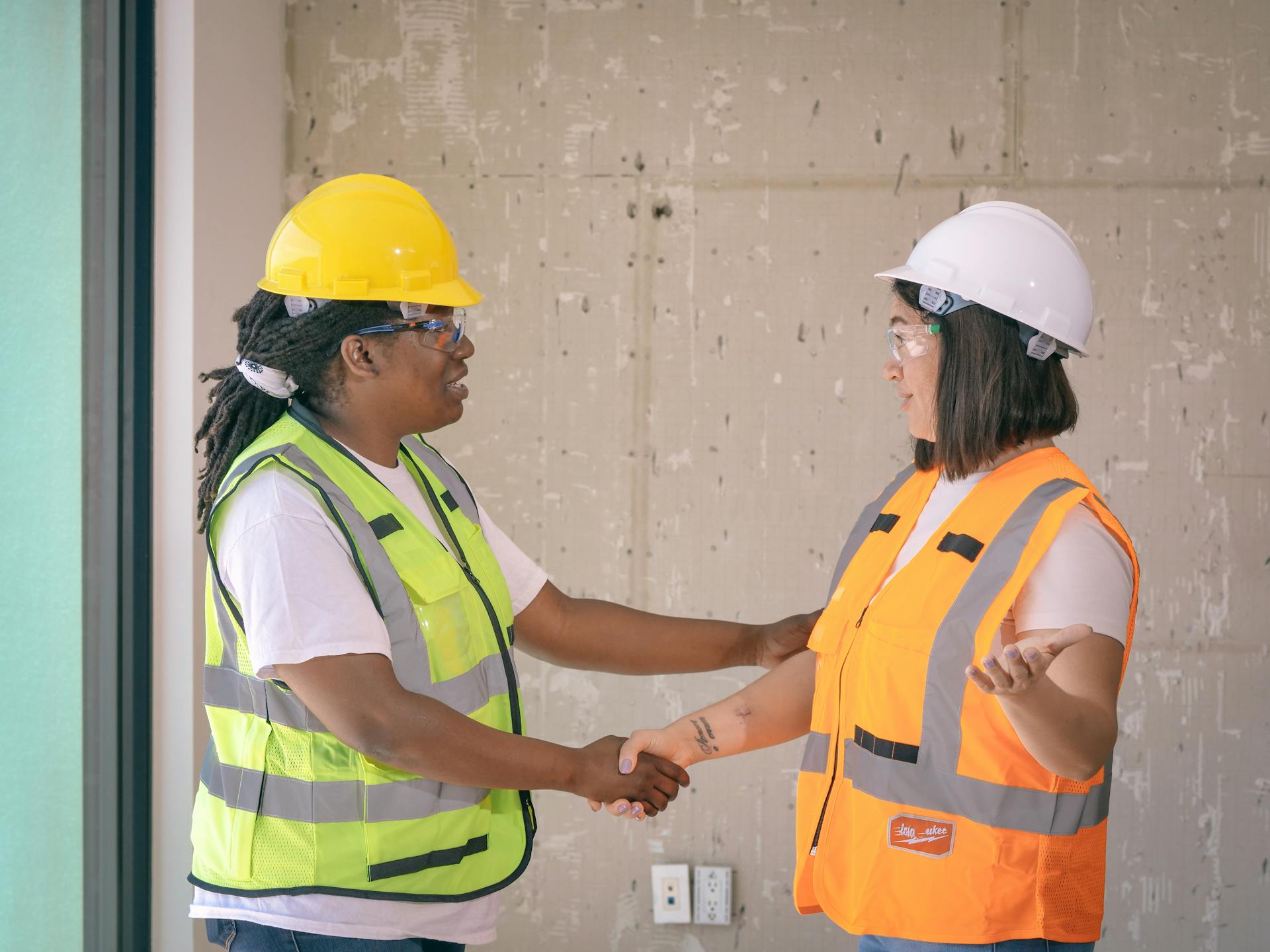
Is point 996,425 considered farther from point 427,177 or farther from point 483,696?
point 427,177

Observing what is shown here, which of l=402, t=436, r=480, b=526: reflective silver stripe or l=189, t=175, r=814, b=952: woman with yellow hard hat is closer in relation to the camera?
l=189, t=175, r=814, b=952: woman with yellow hard hat

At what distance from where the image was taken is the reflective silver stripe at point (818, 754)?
1742mm

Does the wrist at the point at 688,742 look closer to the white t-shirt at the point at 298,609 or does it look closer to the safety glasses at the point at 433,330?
the white t-shirt at the point at 298,609

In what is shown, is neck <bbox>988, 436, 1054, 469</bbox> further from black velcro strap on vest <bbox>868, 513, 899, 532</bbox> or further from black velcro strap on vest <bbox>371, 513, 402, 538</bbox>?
black velcro strap on vest <bbox>371, 513, 402, 538</bbox>

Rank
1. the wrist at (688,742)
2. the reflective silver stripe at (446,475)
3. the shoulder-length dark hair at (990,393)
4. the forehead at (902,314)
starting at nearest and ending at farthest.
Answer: the shoulder-length dark hair at (990,393) < the forehead at (902,314) < the reflective silver stripe at (446,475) < the wrist at (688,742)

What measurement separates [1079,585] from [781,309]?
1775 millimetres

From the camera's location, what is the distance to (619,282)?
314 cm

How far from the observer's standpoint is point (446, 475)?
6.64 ft

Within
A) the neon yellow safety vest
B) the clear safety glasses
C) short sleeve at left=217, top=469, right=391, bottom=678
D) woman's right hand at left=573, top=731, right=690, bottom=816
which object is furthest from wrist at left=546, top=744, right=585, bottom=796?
the clear safety glasses

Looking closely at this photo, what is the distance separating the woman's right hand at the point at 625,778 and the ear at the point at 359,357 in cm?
72

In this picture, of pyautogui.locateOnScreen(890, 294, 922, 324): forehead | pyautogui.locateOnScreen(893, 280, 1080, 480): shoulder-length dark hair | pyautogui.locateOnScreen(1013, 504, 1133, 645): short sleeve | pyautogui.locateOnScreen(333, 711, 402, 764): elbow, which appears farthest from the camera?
pyautogui.locateOnScreen(890, 294, 922, 324): forehead

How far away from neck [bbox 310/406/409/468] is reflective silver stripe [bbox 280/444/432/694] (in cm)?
14

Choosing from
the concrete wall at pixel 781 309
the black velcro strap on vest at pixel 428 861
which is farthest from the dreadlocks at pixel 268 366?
the concrete wall at pixel 781 309

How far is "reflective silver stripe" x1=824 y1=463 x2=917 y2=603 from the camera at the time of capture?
6.30 feet
